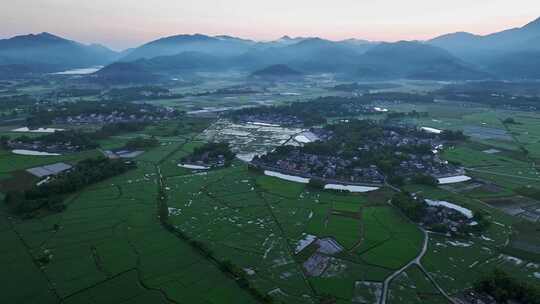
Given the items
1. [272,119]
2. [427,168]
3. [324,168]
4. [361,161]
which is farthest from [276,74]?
[427,168]

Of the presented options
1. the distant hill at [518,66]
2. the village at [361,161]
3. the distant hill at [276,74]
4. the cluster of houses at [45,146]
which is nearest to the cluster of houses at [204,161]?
the village at [361,161]

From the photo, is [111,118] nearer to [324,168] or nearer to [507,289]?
[324,168]

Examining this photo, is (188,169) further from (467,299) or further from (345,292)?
(467,299)

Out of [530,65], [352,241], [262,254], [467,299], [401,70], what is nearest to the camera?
[467,299]

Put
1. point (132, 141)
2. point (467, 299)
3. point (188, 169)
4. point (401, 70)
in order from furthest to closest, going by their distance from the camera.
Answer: point (401, 70) → point (132, 141) → point (188, 169) → point (467, 299)

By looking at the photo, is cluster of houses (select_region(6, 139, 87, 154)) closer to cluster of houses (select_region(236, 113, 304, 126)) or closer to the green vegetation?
cluster of houses (select_region(236, 113, 304, 126))

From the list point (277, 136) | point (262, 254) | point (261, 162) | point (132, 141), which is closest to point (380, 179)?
point (261, 162)
